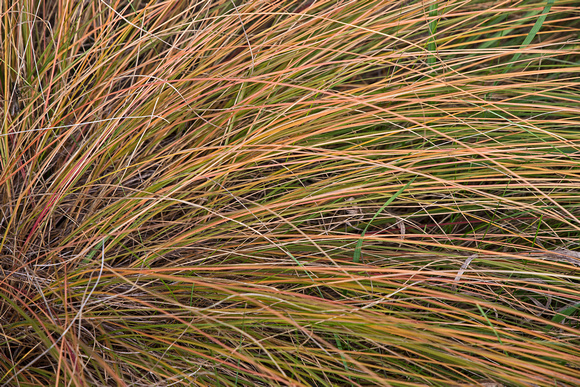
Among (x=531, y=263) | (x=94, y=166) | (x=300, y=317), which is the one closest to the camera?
(x=300, y=317)

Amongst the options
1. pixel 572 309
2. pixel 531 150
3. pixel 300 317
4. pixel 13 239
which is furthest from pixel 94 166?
pixel 572 309

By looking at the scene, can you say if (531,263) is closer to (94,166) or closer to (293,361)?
(293,361)

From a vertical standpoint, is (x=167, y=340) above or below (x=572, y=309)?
above

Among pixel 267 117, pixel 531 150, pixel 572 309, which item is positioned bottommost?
pixel 572 309

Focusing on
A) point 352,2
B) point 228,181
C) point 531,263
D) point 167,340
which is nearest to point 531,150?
point 531,263

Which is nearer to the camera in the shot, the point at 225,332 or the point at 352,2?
the point at 225,332

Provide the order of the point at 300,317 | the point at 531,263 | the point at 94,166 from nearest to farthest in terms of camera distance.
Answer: the point at 300,317, the point at 531,263, the point at 94,166

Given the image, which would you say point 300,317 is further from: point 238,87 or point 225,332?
point 238,87
